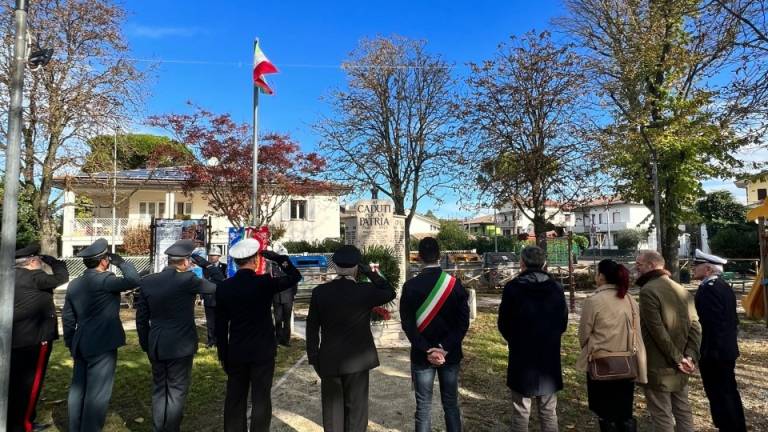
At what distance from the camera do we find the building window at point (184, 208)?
28031mm

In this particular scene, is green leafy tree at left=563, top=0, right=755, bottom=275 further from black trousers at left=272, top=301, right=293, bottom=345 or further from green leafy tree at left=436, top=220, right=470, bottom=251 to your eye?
green leafy tree at left=436, top=220, right=470, bottom=251

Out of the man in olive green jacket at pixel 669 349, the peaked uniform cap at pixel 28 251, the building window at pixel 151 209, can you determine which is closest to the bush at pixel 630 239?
the building window at pixel 151 209

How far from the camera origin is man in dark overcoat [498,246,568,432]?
350cm

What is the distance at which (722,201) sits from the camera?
31.0m

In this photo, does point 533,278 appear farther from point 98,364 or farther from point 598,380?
point 98,364

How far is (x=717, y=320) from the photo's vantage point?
12.8 feet

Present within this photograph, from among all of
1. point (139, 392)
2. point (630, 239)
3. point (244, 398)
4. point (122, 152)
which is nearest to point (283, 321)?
point (139, 392)

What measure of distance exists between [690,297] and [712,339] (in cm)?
49

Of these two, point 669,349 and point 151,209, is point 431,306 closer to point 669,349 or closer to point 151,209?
point 669,349

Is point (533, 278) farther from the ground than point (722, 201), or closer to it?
closer to it

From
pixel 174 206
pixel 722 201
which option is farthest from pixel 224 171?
pixel 722 201

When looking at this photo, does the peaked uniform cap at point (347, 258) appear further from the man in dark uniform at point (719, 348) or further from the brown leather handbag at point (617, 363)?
the man in dark uniform at point (719, 348)

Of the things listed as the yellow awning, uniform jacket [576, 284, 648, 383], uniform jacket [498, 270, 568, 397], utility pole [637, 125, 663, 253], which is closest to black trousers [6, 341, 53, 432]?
uniform jacket [498, 270, 568, 397]

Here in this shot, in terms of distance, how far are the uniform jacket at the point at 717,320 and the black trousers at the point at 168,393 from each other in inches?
180
